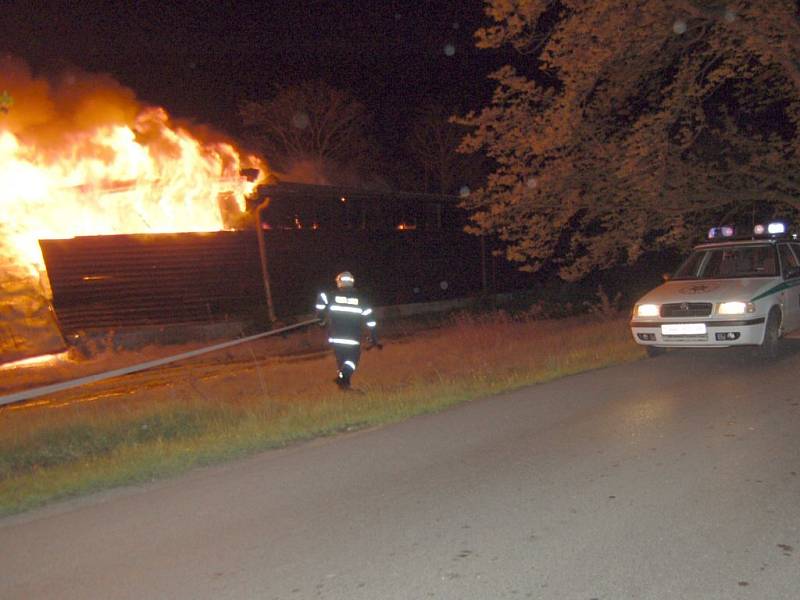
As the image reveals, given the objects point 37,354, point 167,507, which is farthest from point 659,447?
point 37,354

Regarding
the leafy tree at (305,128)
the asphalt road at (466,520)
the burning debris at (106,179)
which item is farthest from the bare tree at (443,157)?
the asphalt road at (466,520)

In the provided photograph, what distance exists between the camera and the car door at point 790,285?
971 cm

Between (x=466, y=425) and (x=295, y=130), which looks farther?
(x=295, y=130)

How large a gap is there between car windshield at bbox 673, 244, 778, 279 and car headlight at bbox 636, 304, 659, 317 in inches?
44.4

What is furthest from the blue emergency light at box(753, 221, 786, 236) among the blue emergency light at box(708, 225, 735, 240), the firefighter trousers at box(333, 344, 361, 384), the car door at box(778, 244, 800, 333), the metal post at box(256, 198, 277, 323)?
the metal post at box(256, 198, 277, 323)

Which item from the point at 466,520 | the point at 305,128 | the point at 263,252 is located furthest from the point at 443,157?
the point at 466,520

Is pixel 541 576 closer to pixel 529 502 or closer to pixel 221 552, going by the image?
pixel 529 502

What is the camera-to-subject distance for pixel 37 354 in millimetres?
16250

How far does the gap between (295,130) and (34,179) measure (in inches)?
705

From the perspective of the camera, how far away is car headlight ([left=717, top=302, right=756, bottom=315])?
8.83 meters

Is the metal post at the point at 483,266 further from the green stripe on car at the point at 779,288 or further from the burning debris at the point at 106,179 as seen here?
the green stripe on car at the point at 779,288

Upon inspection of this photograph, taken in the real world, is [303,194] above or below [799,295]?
above

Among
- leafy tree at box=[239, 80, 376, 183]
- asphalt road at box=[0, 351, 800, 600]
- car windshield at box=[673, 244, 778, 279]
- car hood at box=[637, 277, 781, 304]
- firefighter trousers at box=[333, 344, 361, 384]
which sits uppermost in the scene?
leafy tree at box=[239, 80, 376, 183]

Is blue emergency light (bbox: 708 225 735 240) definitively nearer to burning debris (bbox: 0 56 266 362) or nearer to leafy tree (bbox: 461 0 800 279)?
leafy tree (bbox: 461 0 800 279)
